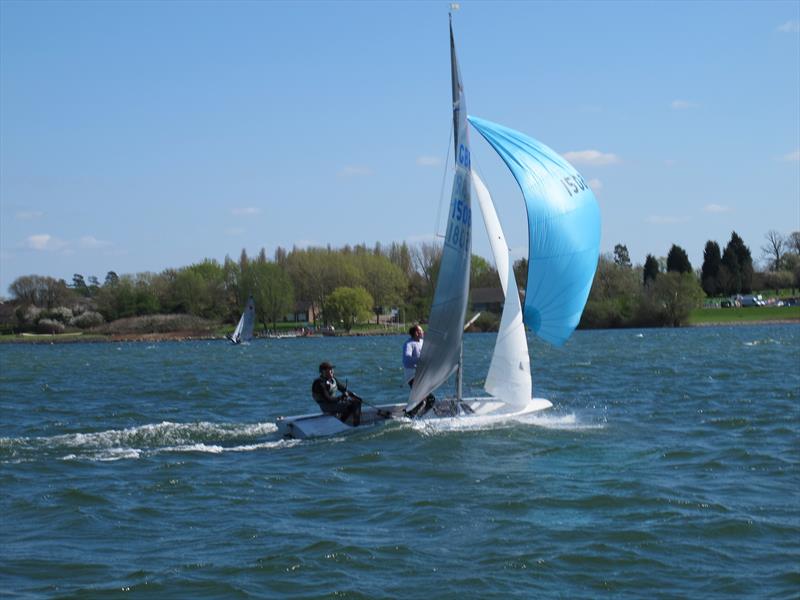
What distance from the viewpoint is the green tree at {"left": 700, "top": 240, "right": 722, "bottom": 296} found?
110875mm

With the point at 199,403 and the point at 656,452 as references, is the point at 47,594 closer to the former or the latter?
the point at 656,452

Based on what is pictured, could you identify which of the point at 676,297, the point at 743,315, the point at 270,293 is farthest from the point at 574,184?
the point at 270,293

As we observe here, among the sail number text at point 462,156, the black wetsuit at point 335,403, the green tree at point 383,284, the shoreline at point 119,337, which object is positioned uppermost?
the green tree at point 383,284

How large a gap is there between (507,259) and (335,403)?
361 centimetres

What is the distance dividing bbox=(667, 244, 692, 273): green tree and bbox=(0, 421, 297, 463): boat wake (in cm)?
9660

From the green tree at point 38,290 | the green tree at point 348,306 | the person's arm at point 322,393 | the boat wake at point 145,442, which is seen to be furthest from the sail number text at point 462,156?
Answer: the green tree at point 38,290

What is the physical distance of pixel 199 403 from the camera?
84.0 ft

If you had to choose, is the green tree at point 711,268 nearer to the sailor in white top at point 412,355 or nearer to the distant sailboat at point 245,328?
the distant sailboat at point 245,328

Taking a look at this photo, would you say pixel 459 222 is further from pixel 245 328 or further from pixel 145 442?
pixel 245 328

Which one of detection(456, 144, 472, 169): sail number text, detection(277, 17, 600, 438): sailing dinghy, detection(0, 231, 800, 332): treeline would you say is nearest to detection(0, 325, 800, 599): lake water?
detection(277, 17, 600, 438): sailing dinghy

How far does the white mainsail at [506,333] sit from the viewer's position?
17.3 meters

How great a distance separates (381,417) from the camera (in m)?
17.7

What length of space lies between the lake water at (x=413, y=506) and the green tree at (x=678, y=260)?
9050cm

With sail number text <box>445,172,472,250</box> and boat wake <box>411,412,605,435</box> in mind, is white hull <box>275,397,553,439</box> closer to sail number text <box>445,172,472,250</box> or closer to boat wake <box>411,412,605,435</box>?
boat wake <box>411,412,605,435</box>
